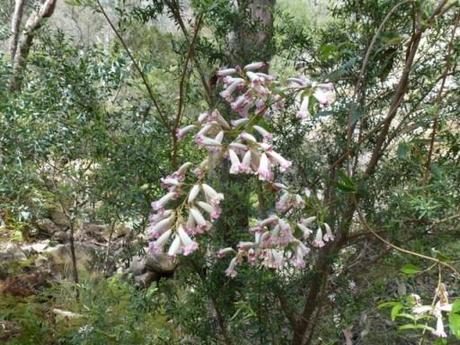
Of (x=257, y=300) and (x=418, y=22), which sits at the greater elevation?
(x=418, y=22)

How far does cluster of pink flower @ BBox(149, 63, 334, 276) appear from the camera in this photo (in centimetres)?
110

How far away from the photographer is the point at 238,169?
1.08 m

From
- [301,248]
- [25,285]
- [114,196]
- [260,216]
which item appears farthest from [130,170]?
[25,285]

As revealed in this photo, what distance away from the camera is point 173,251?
3.61 feet

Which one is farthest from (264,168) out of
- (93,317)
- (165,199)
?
(93,317)

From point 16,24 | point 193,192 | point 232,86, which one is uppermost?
point 16,24

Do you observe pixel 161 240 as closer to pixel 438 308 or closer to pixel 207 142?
pixel 207 142

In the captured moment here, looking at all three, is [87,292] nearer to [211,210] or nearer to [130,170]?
[130,170]

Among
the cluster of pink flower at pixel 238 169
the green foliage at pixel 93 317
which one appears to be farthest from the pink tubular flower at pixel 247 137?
the green foliage at pixel 93 317

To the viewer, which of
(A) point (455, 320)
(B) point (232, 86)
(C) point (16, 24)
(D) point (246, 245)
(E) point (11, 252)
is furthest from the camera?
(E) point (11, 252)

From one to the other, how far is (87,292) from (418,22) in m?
2.17

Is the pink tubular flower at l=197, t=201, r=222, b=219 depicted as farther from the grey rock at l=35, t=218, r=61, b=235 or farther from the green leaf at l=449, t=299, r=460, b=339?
the grey rock at l=35, t=218, r=61, b=235

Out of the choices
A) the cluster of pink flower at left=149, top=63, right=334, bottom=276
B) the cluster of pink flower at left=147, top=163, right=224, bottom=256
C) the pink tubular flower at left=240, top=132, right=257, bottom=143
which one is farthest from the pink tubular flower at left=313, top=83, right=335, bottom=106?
the cluster of pink flower at left=147, top=163, right=224, bottom=256

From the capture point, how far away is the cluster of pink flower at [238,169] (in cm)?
110
